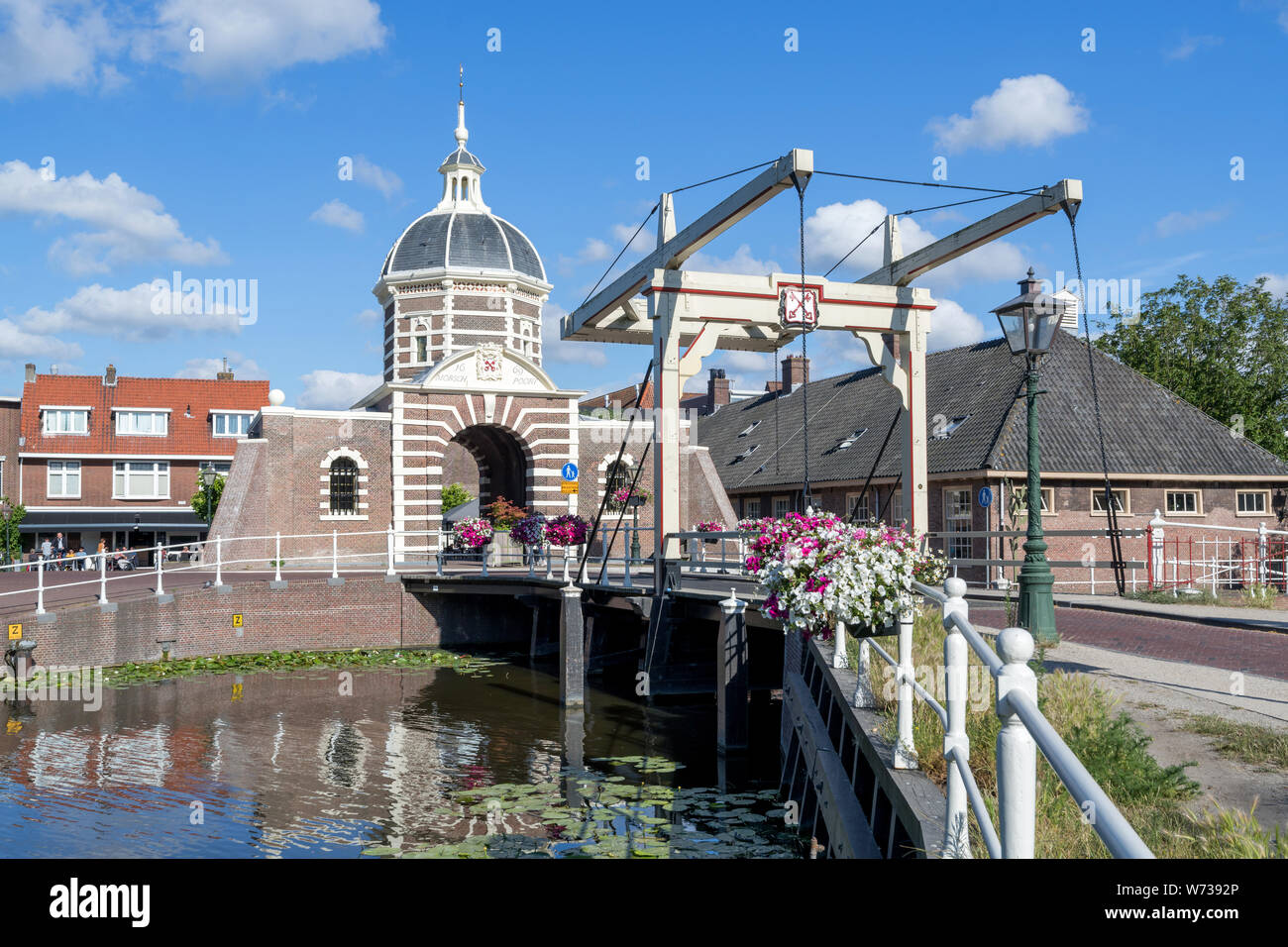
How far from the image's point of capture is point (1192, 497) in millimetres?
23906

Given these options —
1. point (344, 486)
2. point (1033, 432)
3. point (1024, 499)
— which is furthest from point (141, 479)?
point (1033, 432)

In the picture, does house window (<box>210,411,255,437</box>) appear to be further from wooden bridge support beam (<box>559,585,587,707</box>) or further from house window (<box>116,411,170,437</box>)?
wooden bridge support beam (<box>559,585,587,707</box>)

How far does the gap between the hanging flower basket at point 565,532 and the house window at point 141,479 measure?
93.7ft

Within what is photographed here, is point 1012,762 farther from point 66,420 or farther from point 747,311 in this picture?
point 66,420

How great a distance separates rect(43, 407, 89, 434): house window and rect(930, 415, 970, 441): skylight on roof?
113 feet

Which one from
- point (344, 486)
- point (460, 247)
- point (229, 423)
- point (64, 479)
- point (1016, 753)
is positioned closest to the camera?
point (1016, 753)

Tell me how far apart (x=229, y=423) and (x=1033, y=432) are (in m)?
41.0

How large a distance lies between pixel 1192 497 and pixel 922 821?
75.7ft

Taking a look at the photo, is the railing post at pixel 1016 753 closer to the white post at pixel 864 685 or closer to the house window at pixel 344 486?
the white post at pixel 864 685

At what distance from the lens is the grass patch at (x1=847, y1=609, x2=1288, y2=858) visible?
3.51 metres

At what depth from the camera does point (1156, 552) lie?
754 inches

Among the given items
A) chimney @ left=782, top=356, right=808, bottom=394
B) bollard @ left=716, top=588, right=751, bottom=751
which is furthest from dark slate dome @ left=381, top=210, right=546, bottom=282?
bollard @ left=716, top=588, right=751, bottom=751
